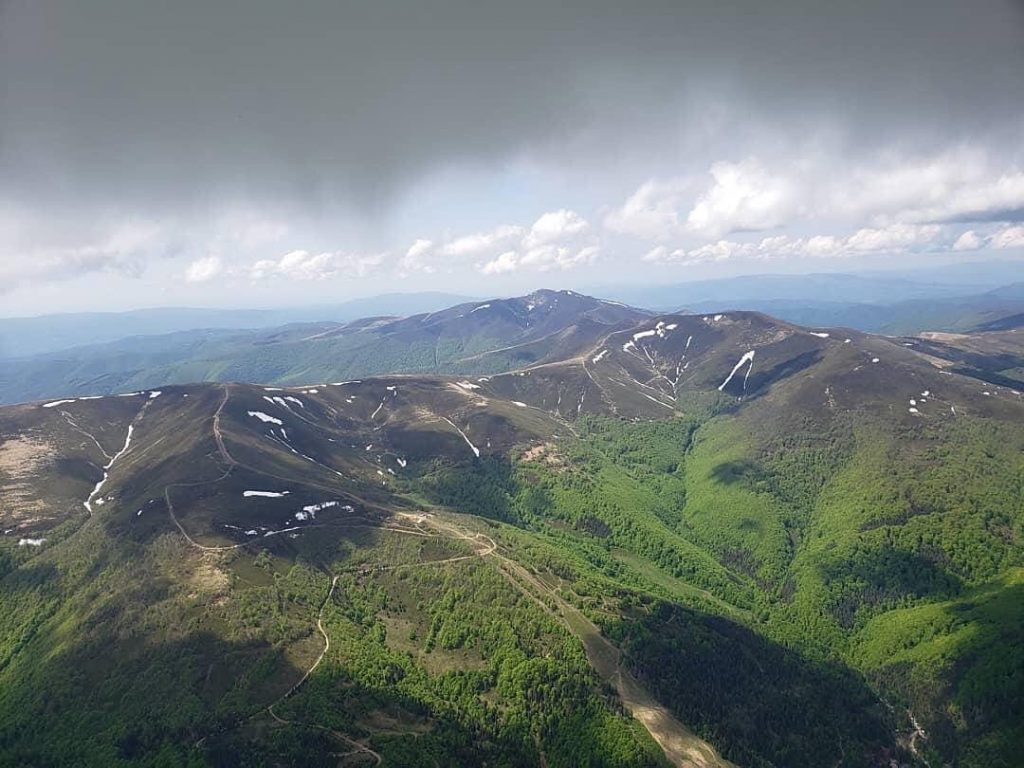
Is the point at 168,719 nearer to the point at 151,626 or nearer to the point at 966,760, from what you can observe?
the point at 151,626

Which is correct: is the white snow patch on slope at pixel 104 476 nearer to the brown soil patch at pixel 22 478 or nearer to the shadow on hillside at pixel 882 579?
the brown soil patch at pixel 22 478

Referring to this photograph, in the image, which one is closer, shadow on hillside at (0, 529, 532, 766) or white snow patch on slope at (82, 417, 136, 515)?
shadow on hillside at (0, 529, 532, 766)

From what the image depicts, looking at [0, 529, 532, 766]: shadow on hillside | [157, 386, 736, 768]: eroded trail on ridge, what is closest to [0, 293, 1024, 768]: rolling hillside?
[0, 529, 532, 766]: shadow on hillside

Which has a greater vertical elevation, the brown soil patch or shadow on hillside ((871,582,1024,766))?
the brown soil patch

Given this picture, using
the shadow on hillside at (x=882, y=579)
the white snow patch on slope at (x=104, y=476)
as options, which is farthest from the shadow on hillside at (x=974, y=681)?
the white snow patch on slope at (x=104, y=476)

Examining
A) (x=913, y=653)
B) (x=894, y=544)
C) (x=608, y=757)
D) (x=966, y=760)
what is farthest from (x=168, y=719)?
(x=894, y=544)

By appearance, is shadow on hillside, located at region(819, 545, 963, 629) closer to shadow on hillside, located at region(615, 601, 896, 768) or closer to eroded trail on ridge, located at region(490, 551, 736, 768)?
shadow on hillside, located at region(615, 601, 896, 768)

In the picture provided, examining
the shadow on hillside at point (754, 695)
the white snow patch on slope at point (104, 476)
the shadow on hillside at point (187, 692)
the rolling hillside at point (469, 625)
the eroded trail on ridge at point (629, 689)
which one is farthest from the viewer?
the white snow patch on slope at point (104, 476)

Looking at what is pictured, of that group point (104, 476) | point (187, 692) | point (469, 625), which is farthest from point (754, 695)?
point (104, 476)

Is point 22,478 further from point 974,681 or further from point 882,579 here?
point 882,579
